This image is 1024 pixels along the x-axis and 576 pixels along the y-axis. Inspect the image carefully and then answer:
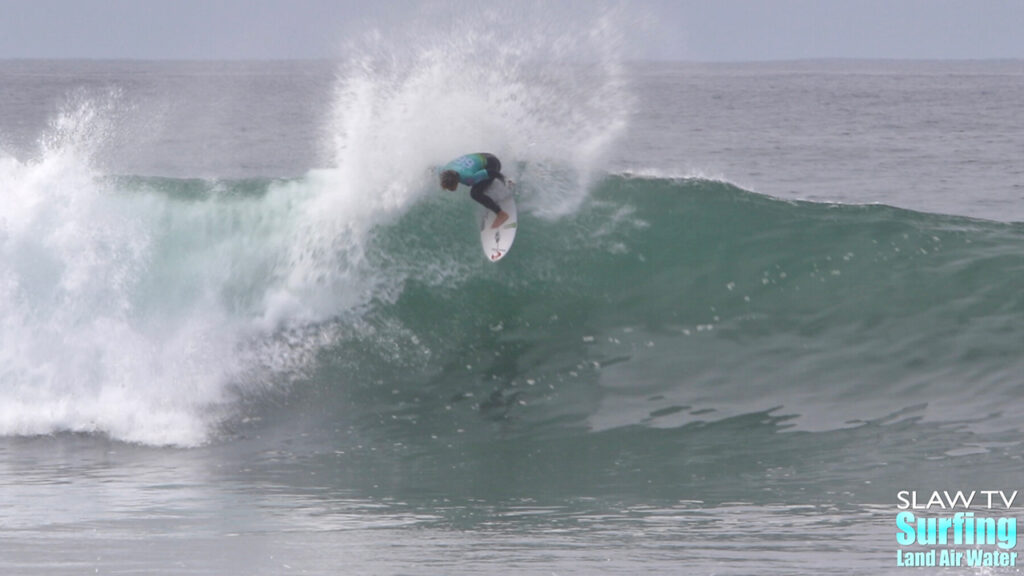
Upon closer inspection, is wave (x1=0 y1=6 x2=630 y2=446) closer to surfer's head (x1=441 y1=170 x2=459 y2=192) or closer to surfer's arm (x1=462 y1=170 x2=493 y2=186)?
surfer's arm (x1=462 y1=170 x2=493 y2=186)

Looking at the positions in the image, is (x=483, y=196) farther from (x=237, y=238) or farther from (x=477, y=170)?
(x=237, y=238)

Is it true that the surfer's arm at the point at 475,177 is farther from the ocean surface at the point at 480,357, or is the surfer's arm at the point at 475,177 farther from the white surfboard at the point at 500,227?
the ocean surface at the point at 480,357

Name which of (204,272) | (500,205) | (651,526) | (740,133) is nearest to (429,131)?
(500,205)

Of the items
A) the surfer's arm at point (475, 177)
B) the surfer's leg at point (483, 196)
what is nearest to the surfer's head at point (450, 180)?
the surfer's arm at point (475, 177)

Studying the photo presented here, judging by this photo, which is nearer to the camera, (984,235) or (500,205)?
(500,205)

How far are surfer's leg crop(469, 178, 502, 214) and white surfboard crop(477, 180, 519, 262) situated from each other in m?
0.09

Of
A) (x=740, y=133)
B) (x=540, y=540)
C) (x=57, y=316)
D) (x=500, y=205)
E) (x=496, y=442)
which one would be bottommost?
(x=540, y=540)

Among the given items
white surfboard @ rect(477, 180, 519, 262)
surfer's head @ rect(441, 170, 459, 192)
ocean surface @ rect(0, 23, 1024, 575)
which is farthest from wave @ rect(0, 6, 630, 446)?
surfer's head @ rect(441, 170, 459, 192)

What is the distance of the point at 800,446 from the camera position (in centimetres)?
962

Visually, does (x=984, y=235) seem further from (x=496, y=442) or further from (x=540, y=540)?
(x=540, y=540)

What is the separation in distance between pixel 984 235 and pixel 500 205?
548 centimetres

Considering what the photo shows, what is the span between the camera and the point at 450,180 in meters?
11.5

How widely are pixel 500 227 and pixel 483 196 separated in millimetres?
421

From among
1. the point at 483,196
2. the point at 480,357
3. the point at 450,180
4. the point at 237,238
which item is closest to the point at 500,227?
the point at 483,196
